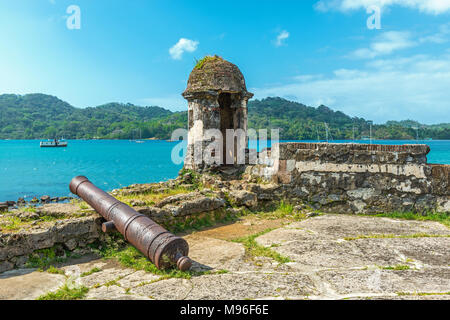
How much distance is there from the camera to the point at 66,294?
9.54ft

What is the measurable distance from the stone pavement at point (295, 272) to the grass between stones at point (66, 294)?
9 cm

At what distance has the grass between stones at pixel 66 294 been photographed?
2.87m

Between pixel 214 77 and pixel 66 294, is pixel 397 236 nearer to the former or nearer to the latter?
pixel 66 294

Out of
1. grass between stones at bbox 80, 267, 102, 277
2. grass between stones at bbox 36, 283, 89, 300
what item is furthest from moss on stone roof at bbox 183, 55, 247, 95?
grass between stones at bbox 36, 283, 89, 300

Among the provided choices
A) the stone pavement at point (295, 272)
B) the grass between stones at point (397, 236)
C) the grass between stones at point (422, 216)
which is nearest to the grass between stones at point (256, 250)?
the stone pavement at point (295, 272)

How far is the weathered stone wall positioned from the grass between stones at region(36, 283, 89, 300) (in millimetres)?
4227

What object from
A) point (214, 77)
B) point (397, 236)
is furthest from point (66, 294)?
point (214, 77)

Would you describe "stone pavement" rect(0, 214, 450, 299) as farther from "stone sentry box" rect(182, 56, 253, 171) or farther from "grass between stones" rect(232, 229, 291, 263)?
"stone sentry box" rect(182, 56, 253, 171)

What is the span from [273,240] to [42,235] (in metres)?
2.87

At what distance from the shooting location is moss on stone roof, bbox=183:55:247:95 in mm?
8180

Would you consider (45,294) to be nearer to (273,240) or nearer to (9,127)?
(273,240)

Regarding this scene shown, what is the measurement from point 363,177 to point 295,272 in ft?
11.2

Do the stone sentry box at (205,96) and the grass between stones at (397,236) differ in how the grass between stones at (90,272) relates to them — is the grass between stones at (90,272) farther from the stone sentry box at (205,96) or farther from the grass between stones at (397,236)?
the stone sentry box at (205,96)

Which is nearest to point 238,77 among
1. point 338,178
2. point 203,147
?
point 203,147
